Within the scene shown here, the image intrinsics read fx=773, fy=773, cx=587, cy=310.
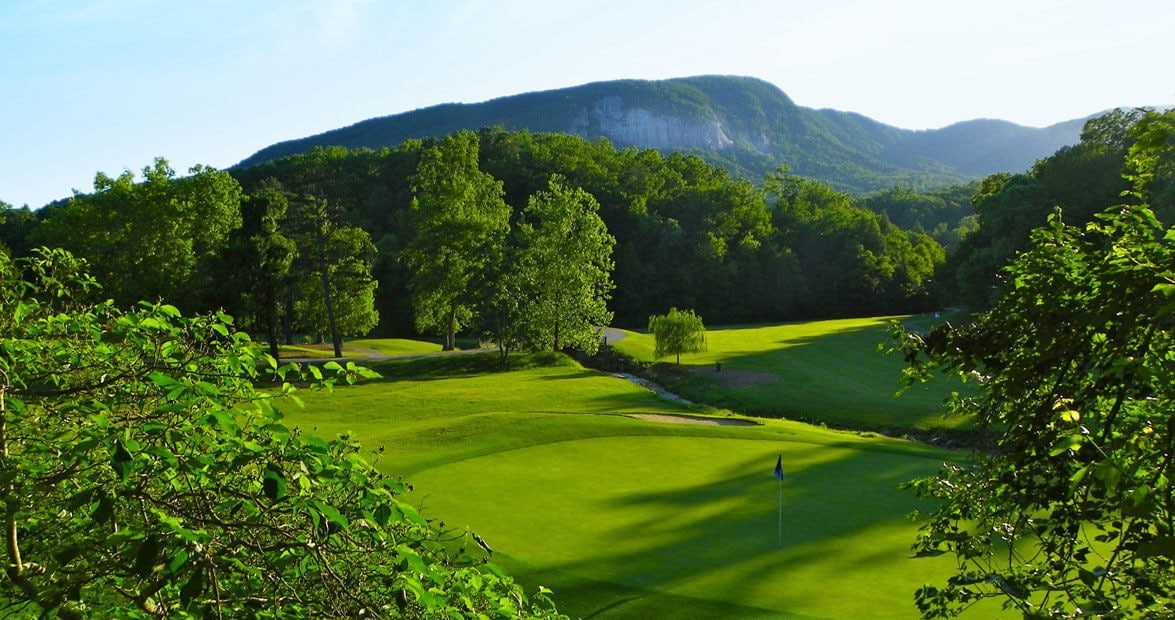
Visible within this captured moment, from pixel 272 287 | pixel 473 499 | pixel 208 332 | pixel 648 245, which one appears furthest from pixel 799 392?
pixel 648 245

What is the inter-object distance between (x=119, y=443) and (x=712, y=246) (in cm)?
7316

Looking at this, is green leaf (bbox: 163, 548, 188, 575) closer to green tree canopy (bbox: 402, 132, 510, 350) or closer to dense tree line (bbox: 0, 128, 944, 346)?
dense tree line (bbox: 0, 128, 944, 346)

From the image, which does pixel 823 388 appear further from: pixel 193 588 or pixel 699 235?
pixel 699 235

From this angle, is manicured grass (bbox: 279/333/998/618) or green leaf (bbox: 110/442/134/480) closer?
green leaf (bbox: 110/442/134/480)

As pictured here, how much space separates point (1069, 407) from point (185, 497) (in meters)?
5.15

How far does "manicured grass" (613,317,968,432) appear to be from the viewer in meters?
30.0

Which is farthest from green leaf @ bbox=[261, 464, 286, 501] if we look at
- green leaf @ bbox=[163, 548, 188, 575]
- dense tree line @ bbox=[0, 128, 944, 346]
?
dense tree line @ bbox=[0, 128, 944, 346]

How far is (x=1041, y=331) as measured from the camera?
16.6 ft

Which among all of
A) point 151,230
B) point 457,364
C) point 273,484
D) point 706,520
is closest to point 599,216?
point 457,364

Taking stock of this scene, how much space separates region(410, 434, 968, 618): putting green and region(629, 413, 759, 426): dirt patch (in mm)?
4434

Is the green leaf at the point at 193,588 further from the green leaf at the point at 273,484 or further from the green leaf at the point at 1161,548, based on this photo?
the green leaf at the point at 1161,548

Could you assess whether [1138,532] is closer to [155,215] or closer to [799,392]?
[799,392]

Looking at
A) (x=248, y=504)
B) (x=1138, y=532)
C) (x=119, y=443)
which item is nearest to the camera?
(x=119, y=443)

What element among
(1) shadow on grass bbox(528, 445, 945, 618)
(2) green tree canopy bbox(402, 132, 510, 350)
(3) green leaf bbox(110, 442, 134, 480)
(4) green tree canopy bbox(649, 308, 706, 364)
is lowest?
(1) shadow on grass bbox(528, 445, 945, 618)
